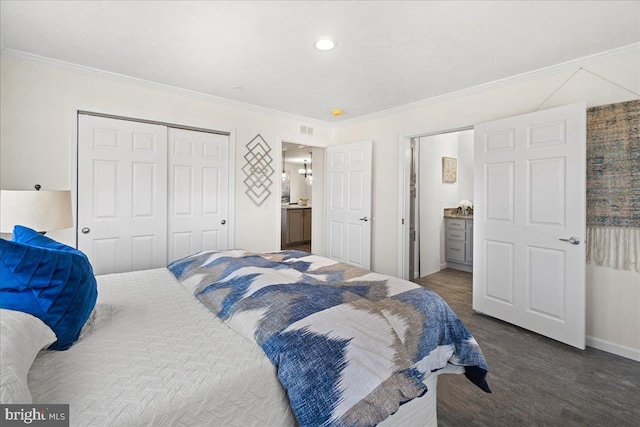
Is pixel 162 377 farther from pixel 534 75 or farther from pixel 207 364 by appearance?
pixel 534 75

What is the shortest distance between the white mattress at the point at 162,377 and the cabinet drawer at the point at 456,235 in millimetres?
4264

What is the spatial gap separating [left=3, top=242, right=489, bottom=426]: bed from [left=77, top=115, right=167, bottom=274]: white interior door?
1548mm

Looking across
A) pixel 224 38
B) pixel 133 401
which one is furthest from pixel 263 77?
pixel 133 401

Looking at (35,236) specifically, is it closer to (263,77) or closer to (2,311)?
(2,311)

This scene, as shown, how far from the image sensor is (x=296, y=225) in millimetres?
7672

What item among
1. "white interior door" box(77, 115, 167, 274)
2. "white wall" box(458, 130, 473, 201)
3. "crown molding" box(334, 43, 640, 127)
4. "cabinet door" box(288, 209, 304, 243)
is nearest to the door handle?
"crown molding" box(334, 43, 640, 127)

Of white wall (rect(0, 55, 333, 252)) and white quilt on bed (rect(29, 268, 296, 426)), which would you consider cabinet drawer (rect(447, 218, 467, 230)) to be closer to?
white wall (rect(0, 55, 333, 252))

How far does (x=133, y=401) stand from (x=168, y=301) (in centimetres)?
84

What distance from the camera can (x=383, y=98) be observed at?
145 inches

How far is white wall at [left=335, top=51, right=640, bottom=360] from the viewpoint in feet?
8.11

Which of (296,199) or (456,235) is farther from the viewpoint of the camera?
(296,199)

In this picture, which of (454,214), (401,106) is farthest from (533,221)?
(454,214)

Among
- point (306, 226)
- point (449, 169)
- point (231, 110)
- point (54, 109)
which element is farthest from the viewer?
point (306, 226)

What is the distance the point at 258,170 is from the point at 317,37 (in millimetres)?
2140
